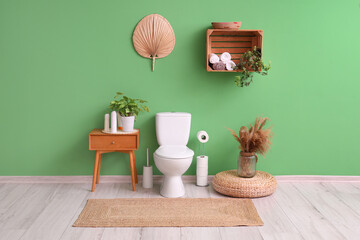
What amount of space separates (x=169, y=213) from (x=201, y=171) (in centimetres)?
78

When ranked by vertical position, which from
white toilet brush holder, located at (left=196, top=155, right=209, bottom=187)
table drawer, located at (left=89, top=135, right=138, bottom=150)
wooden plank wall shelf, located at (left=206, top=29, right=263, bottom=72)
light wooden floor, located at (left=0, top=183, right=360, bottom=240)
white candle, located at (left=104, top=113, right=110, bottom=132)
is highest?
wooden plank wall shelf, located at (left=206, top=29, right=263, bottom=72)

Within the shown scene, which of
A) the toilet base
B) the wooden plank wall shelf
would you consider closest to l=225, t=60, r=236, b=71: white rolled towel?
the wooden plank wall shelf

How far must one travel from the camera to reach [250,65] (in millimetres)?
3570

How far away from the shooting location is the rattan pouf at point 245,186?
11.2ft

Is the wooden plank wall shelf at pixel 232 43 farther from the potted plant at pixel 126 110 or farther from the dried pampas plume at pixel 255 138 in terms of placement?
the potted plant at pixel 126 110

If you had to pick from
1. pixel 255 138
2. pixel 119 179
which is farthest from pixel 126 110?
pixel 255 138

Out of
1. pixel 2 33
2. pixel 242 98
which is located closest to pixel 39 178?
pixel 2 33

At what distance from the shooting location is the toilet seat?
3.36m

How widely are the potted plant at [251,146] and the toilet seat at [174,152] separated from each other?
1.58 ft

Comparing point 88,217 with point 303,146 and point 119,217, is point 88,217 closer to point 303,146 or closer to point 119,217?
point 119,217

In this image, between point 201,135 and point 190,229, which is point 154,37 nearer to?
point 201,135

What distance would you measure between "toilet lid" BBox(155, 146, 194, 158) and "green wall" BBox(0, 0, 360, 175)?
10.8 inches

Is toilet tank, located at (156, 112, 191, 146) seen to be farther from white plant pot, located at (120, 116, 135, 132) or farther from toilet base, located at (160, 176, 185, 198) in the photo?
toilet base, located at (160, 176, 185, 198)

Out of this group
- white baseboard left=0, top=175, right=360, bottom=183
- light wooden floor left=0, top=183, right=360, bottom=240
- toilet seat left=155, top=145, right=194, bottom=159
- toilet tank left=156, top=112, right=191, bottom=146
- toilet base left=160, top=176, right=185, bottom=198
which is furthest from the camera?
white baseboard left=0, top=175, right=360, bottom=183
